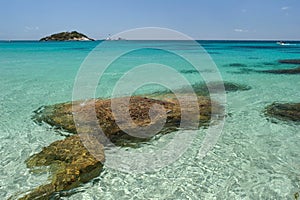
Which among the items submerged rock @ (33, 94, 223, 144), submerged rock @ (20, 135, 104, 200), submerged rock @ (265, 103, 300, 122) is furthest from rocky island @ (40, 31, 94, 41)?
submerged rock @ (20, 135, 104, 200)

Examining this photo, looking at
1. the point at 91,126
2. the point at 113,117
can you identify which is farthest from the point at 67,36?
the point at 91,126

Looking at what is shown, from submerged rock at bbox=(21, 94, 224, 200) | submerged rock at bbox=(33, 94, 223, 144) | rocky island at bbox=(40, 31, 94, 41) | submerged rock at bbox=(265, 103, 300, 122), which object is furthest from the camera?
rocky island at bbox=(40, 31, 94, 41)

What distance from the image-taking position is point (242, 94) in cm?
1367

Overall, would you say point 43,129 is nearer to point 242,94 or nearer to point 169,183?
point 169,183

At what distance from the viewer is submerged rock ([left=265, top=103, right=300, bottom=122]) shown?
30.9ft

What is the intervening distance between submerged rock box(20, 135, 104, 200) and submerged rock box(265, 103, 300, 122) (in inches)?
273

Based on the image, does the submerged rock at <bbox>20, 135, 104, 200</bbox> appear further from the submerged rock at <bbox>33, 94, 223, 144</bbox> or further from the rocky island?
the rocky island

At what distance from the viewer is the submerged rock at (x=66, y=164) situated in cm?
520

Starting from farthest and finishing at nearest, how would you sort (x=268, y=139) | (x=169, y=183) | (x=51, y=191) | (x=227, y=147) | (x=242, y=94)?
(x=242, y=94), (x=268, y=139), (x=227, y=147), (x=169, y=183), (x=51, y=191)

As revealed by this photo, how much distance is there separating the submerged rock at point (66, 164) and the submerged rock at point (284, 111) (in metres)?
6.93

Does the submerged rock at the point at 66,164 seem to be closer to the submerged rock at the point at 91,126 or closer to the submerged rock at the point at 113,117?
the submerged rock at the point at 91,126

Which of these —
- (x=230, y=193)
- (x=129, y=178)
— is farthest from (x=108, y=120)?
(x=230, y=193)

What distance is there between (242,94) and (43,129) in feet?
33.6

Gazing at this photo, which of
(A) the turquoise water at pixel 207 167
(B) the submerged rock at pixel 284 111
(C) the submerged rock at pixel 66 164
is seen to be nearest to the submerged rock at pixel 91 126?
(C) the submerged rock at pixel 66 164
